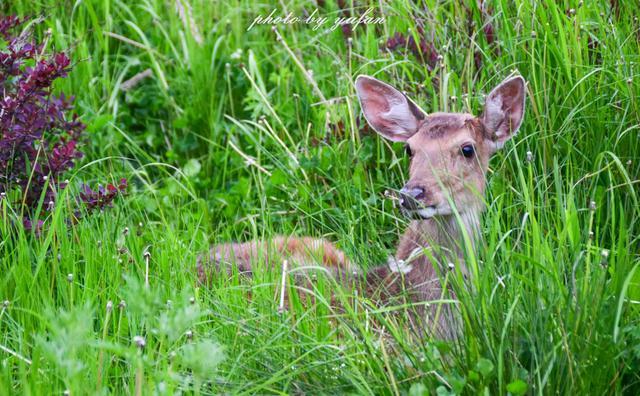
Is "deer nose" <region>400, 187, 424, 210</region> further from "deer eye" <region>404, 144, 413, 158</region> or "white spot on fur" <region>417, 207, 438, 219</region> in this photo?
"deer eye" <region>404, 144, 413, 158</region>

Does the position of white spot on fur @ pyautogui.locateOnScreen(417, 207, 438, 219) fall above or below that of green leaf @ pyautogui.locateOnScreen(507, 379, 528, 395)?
above

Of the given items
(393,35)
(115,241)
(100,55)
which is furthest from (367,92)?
(100,55)

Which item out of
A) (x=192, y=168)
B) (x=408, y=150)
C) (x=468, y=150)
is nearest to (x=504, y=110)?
(x=468, y=150)

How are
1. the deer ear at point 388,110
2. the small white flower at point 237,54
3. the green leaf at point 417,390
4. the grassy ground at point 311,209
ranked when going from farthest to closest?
the small white flower at point 237,54 → the deer ear at point 388,110 → the grassy ground at point 311,209 → the green leaf at point 417,390

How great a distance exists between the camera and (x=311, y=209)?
17.3 ft

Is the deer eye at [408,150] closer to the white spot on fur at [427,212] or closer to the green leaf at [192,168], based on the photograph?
the white spot on fur at [427,212]

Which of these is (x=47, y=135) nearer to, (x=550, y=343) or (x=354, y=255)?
(x=354, y=255)

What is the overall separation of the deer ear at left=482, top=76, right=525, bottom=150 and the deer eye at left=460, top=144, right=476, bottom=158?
0.20 metres

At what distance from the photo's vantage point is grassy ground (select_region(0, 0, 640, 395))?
10.6 feet

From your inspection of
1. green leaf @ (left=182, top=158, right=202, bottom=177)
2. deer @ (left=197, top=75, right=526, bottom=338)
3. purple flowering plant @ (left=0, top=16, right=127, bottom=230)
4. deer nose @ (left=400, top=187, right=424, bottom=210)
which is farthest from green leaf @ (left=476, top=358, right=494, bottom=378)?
green leaf @ (left=182, top=158, right=202, bottom=177)

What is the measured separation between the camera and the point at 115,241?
4.60m

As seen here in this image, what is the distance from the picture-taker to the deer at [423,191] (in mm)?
4391

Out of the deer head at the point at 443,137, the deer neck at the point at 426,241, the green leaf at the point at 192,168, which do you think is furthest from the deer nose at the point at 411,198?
the green leaf at the point at 192,168

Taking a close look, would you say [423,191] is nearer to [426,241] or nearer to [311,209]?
[426,241]
